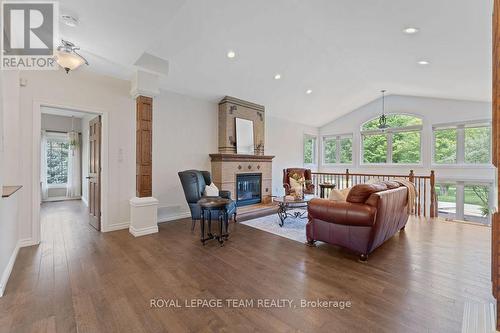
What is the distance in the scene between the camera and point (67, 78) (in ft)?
11.9

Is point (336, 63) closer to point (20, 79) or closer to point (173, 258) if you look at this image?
point (173, 258)

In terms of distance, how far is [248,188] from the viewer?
6.28m

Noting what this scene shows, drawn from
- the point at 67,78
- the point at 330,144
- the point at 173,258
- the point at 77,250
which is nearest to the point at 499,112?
the point at 173,258

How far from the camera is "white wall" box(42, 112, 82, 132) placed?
23.2 ft

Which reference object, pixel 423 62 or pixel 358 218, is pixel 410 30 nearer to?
pixel 423 62

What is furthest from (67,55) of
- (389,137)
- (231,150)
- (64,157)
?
(389,137)

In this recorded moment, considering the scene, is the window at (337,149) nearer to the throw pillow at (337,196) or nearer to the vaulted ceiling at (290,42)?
the vaulted ceiling at (290,42)

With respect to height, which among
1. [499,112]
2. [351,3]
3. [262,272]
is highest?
[351,3]

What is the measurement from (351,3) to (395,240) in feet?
11.4

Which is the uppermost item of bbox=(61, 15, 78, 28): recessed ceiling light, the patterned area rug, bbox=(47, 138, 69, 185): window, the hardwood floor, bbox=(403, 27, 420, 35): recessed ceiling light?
bbox=(403, 27, 420, 35): recessed ceiling light

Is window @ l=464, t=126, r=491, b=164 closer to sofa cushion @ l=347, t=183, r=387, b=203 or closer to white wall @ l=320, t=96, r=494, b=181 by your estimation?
white wall @ l=320, t=96, r=494, b=181

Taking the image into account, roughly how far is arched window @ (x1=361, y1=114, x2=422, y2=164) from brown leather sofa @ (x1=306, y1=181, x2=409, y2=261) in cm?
455

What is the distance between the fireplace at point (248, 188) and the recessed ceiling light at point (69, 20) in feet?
13.4

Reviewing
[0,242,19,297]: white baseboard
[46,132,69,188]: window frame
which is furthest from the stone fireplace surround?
[46,132,69,188]: window frame
